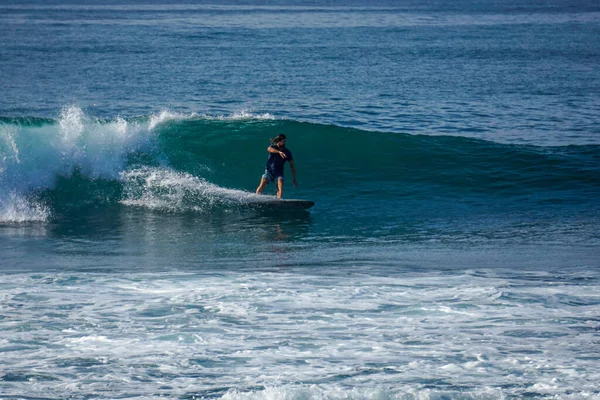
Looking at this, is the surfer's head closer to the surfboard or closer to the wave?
the surfboard

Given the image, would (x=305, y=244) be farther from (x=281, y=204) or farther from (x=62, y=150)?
(x=62, y=150)

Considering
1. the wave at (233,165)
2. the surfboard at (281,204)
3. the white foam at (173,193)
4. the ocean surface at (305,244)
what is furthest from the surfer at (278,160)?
the wave at (233,165)

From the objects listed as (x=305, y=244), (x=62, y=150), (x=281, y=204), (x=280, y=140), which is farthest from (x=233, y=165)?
(x=305, y=244)

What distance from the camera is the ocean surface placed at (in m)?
6.99

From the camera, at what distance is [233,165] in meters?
20.0

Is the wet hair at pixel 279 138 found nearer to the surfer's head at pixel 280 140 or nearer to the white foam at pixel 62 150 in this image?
the surfer's head at pixel 280 140

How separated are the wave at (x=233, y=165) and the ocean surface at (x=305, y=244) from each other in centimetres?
7

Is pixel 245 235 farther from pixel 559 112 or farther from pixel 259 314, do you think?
pixel 559 112

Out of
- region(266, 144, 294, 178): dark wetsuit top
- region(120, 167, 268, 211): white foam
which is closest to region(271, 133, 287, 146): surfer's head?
region(266, 144, 294, 178): dark wetsuit top

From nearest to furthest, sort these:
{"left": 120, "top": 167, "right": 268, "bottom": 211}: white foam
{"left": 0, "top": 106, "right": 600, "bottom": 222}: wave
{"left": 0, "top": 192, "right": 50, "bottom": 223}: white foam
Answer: {"left": 0, "top": 192, "right": 50, "bottom": 223}: white foam → {"left": 120, "top": 167, "right": 268, "bottom": 211}: white foam → {"left": 0, "top": 106, "right": 600, "bottom": 222}: wave

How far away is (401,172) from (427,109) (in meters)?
10.5

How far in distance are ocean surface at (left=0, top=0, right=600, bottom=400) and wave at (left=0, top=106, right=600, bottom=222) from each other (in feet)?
0.21

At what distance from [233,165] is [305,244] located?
7.76 metres

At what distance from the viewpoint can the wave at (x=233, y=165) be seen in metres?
16.4
